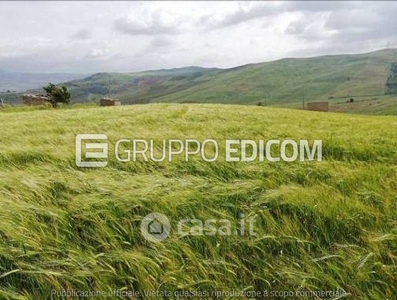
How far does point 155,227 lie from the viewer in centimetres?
329

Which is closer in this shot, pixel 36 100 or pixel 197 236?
pixel 197 236

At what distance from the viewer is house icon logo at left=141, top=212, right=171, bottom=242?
3154 mm

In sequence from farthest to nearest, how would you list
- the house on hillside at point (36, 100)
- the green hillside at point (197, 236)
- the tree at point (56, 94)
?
the house on hillside at point (36, 100) < the tree at point (56, 94) < the green hillside at point (197, 236)

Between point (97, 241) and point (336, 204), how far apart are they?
91.8 inches

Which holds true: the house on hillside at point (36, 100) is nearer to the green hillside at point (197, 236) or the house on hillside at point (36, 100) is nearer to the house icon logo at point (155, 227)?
the green hillside at point (197, 236)

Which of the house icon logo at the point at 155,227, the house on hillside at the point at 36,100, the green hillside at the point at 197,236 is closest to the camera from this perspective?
A: the green hillside at the point at 197,236

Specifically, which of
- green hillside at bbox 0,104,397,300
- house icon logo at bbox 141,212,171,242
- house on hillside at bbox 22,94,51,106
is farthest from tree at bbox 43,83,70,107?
house icon logo at bbox 141,212,171,242

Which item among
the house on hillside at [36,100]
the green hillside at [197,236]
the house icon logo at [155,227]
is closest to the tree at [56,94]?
the house on hillside at [36,100]

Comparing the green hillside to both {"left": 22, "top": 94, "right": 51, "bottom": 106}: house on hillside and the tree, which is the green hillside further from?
{"left": 22, "top": 94, "right": 51, "bottom": 106}: house on hillside

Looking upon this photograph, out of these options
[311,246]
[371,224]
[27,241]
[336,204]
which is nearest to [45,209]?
[27,241]

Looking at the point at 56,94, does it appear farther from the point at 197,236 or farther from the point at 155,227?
the point at 197,236

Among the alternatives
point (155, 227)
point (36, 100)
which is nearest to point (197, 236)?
point (155, 227)

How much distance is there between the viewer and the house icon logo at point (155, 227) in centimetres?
315

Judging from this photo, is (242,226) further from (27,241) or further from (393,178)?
(393,178)
